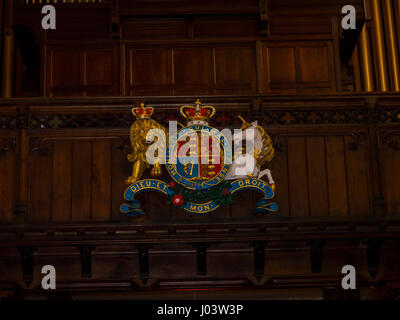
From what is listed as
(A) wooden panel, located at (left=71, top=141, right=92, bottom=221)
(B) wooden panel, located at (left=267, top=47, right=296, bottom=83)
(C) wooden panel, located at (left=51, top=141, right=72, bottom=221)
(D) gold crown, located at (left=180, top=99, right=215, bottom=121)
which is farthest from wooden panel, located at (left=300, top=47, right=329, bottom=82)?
(C) wooden panel, located at (left=51, top=141, right=72, bottom=221)

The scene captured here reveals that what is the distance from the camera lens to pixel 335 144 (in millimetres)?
9852

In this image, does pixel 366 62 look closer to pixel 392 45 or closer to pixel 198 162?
pixel 392 45

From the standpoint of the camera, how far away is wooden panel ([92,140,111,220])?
374 inches

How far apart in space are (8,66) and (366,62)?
7.03m

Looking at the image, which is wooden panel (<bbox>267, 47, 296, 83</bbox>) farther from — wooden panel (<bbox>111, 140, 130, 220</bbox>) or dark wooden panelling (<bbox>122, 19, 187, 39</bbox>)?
wooden panel (<bbox>111, 140, 130, 220</bbox>)

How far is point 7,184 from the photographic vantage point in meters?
9.61

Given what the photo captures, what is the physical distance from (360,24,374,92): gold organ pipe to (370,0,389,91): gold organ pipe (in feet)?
0.52

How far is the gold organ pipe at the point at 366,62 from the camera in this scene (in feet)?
45.1

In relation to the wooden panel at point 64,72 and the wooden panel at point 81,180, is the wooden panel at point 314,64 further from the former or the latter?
the wooden panel at point 81,180

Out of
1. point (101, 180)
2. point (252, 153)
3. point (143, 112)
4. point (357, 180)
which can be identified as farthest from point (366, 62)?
point (101, 180)
